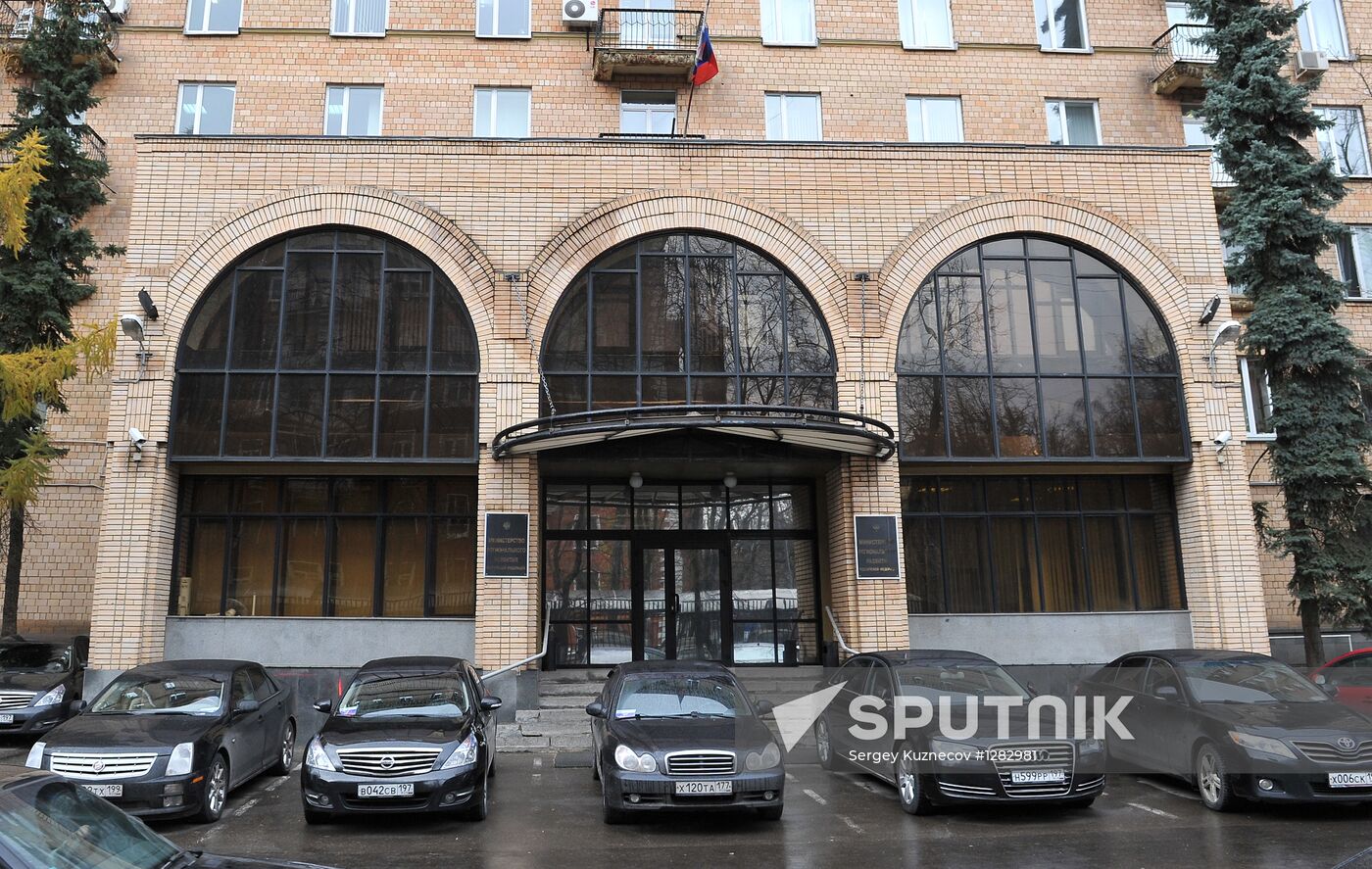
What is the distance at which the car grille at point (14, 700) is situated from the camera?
14.1 m

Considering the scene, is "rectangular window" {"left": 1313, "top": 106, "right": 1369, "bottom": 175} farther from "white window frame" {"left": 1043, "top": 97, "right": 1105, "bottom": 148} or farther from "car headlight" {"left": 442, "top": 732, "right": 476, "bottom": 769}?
"car headlight" {"left": 442, "top": 732, "right": 476, "bottom": 769}

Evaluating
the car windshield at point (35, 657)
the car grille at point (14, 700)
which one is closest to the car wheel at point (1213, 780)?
the car grille at point (14, 700)

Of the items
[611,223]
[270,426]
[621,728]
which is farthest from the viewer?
[611,223]

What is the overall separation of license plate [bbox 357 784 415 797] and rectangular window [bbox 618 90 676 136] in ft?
52.5

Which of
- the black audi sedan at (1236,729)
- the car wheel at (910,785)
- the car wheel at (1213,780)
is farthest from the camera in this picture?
the car wheel at (1213,780)

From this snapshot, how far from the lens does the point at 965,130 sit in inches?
847

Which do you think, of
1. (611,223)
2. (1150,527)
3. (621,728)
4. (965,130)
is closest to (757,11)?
(965,130)

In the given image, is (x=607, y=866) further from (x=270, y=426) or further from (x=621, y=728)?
(x=270, y=426)

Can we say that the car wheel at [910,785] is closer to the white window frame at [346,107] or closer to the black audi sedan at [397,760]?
the black audi sedan at [397,760]

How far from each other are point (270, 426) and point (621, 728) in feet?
30.8

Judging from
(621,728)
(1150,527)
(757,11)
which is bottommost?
(621,728)

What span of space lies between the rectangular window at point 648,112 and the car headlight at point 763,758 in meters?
15.6

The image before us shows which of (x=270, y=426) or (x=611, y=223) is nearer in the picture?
(x=270, y=426)

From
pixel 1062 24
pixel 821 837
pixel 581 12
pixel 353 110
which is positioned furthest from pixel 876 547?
pixel 353 110
